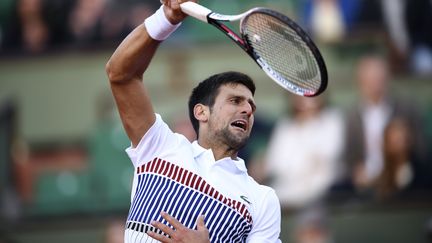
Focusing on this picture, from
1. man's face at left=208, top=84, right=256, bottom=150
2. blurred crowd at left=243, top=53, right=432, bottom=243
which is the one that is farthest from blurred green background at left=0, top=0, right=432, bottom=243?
man's face at left=208, top=84, right=256, bottom=150

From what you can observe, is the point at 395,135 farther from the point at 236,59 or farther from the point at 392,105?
the point at 236,59

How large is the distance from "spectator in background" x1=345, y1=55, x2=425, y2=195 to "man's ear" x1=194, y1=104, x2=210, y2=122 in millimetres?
6202

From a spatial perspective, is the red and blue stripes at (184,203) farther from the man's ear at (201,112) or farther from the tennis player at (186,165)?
the man's ear at (201,112)

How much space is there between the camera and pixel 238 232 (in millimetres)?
5309

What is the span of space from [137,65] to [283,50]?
2.73 feet

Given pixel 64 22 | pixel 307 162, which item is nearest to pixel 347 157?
pixel 307 162

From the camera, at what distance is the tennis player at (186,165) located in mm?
5102

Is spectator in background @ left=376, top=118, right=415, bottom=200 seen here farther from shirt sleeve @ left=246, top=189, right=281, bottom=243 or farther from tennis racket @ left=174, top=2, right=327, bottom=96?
tennis racket @ left=174, top=2, right=327, bottom=96

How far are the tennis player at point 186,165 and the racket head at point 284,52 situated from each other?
37 centimetres

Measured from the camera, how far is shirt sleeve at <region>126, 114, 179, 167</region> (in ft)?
17.5

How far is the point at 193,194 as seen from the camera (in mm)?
5250

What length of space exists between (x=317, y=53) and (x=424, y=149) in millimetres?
7180

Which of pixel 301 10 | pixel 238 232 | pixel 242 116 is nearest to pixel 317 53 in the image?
pixel 242 116

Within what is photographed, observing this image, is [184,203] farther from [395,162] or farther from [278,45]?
[395,162]
